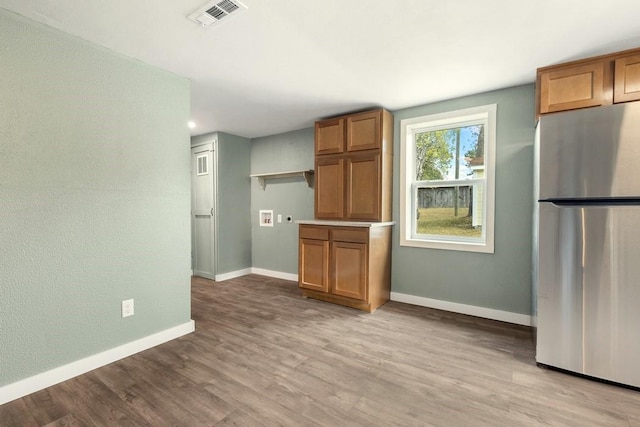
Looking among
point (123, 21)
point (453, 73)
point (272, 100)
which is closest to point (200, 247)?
point (272, 100)

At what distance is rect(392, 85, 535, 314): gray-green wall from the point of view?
2.85m

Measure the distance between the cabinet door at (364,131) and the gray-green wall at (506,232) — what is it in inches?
28.1

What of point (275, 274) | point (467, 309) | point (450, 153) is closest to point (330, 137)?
point (450, 153)

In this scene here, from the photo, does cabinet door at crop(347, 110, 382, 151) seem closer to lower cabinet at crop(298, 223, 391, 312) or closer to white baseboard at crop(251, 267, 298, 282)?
lower cabinet at crop(298, 223, 391, 312)

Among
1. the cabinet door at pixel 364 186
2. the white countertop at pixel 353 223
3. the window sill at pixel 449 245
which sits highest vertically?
the cabinet door at pixel 364 186

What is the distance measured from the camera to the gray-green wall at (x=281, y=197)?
4.53 m

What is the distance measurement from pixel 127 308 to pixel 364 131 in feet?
9.73

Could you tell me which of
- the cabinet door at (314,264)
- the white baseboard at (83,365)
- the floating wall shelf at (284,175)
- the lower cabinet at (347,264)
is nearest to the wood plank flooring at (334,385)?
the white baseboard at (83,365)

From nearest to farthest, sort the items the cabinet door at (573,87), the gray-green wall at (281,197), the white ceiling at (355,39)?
the white ceiling at (355,39)
the cabinet door at (573,87)
the gray-green wall at (281,197)

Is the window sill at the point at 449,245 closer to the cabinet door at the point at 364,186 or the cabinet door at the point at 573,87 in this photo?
the cabinet door at the point at 364,186

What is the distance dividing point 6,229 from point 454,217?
3844 mm

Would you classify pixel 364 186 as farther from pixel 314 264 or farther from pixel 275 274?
pixel 275 274

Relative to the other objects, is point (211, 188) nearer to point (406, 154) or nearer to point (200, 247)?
point (200, 247)

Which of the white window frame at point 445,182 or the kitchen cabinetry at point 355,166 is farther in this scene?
the kitchen cabinetry at point 355,166
